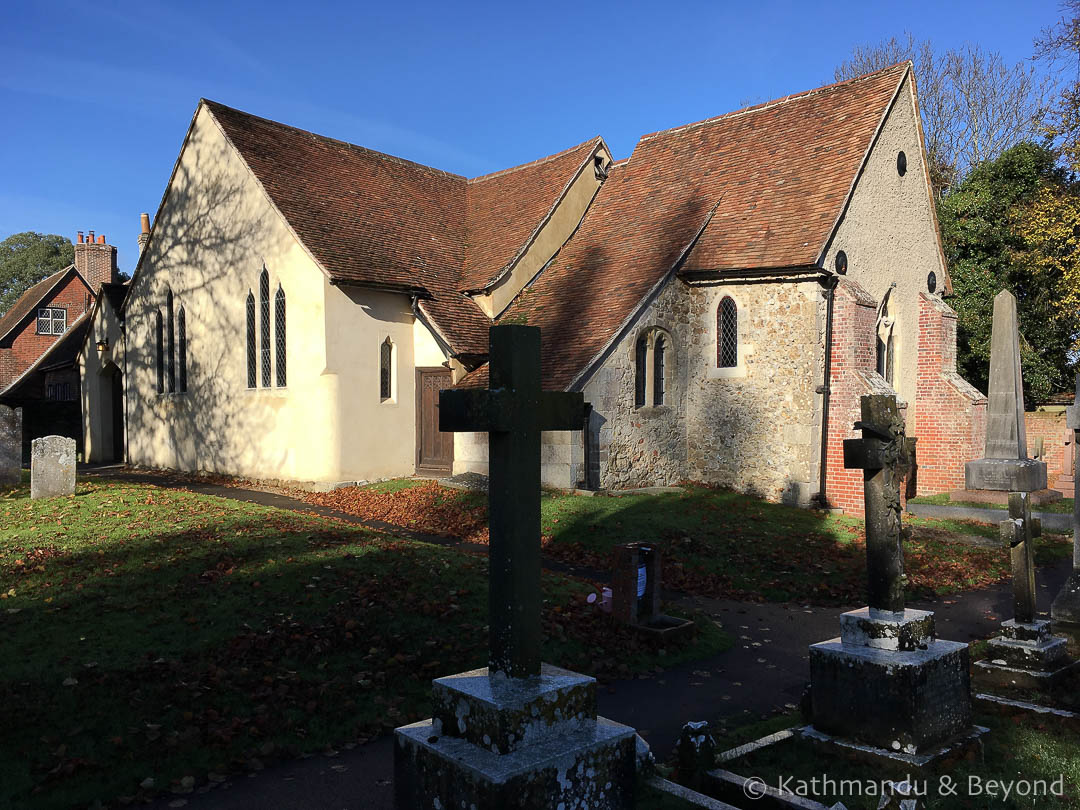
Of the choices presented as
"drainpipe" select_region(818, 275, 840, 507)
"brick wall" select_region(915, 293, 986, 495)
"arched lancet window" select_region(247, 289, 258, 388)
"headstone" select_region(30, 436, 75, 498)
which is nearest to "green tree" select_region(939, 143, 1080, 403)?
"brick wall" select_region(915, 293, 986, 495)

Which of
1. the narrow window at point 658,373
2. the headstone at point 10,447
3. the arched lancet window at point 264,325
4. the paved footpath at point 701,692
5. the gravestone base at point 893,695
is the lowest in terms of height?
the paved footpath at point 701,692

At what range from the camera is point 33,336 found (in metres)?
43.0

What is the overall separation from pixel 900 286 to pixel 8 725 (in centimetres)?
2070

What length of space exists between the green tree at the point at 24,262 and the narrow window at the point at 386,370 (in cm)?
5241

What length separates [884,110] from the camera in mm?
18703

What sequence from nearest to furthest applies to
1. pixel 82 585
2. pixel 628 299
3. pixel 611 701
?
1. pixel 611 701
2. pixel 82 585
3. pixel 628 299

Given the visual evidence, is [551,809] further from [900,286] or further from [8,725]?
[900,286]

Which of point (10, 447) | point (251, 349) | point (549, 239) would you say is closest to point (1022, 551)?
point (549, 239)

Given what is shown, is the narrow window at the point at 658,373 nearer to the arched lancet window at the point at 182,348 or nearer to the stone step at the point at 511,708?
the arched lancet window at the point at 182,348

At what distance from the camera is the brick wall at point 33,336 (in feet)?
137

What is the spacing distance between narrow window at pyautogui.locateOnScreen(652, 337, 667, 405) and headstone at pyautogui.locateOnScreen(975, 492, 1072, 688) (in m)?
11.6

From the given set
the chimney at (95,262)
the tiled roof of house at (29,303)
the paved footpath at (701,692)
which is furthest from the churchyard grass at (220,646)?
the tiled roof of house at (29,303)

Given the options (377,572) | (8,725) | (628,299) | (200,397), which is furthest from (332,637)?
(200,397)

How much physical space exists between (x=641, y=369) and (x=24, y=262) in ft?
199
